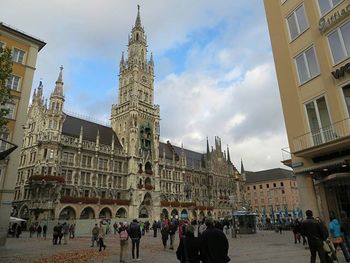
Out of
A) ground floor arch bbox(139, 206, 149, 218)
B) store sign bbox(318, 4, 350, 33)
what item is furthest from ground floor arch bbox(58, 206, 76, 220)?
store sign bbox(318, 4, 350, 33)

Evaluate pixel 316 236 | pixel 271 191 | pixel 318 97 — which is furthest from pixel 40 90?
pixel 271 191

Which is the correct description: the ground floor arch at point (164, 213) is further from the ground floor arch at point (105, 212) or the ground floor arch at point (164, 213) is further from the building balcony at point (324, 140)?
the building balcony at point (324, 140)

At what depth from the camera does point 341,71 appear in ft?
46.8

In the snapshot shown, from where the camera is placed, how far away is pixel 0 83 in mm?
15742

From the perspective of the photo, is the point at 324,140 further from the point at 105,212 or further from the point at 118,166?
the point at 118,166

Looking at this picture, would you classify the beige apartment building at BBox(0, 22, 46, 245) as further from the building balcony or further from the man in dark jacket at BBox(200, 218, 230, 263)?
the building balcony

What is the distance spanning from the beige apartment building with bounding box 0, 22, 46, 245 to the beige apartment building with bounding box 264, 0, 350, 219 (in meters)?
23.3

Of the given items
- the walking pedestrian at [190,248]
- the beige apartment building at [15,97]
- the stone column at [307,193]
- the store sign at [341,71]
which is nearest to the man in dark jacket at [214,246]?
the walking pedestrian at [190,248]

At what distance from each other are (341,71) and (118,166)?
172ft

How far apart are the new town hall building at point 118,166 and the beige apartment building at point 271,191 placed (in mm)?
13542

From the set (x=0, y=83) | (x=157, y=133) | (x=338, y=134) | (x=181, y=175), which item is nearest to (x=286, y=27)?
(x=338, y=134)

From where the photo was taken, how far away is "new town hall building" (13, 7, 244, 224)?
1905 inches

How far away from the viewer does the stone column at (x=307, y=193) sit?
15.8 m

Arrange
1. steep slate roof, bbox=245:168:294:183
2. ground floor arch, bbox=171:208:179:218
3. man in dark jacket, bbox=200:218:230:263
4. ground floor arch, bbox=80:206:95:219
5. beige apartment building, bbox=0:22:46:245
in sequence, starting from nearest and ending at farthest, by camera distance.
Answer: man in dark jacket, bbox=200:218:230:263
beige apartment building, bbox=0:22:46:245
ground floor arch, bbox=80:206:95:219
ground floor arch, bbox=171:208:179:218
steep slate roof, bbox=245:168:294:183
